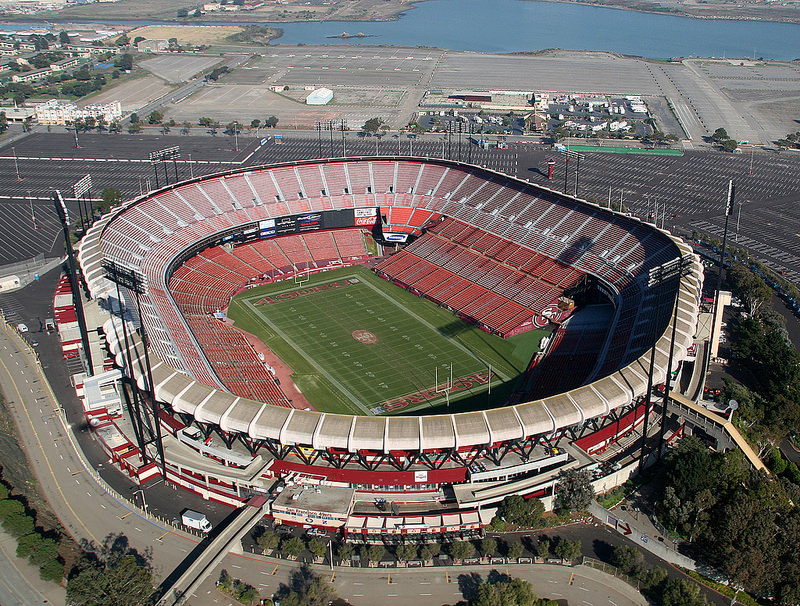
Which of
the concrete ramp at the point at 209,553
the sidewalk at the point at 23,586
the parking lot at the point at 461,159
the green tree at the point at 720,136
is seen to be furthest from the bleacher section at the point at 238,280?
the green tree at the point at 720,136

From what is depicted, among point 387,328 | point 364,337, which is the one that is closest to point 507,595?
point 364,337

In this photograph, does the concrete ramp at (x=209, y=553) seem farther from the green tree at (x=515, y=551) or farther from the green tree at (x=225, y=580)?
the green tree at (x=515, y=551)

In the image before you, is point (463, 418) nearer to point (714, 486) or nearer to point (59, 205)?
point (714, 486)

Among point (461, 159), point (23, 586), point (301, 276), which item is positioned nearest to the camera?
point (23, 586)

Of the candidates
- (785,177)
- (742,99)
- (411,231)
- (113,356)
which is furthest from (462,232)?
(742,99)

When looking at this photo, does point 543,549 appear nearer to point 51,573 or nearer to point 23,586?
point 51,573
